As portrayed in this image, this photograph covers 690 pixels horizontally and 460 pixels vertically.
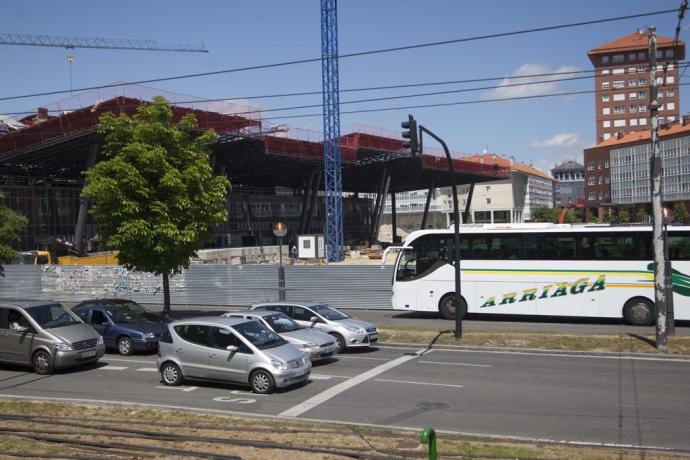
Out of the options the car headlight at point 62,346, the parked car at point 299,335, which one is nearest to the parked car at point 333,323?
the parked car at point 299,335

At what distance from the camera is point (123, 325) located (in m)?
19.2

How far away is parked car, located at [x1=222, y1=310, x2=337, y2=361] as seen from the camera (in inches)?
622

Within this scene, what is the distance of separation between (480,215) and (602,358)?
12443 centimetres

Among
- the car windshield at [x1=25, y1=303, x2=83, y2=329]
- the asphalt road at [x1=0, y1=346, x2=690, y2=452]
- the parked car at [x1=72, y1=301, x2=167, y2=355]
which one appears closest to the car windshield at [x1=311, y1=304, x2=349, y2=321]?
the asphalt road at [x1=0, y1=346, x2=690, y2=452]

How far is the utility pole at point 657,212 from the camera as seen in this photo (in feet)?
55.7

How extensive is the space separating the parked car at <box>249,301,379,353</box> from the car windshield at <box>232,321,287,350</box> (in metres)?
3.75

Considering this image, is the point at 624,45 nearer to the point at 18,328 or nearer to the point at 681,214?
the point at 681,214


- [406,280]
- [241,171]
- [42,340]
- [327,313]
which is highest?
[241,171]

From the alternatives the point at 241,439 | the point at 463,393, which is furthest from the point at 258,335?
the point at 241,439

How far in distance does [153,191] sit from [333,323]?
8360 mm

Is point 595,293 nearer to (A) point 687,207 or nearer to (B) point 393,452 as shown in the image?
(B) point 393,452

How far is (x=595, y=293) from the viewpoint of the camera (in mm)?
23500

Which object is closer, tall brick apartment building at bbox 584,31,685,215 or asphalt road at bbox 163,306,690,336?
asphalt road at bbox 163,306,690,336

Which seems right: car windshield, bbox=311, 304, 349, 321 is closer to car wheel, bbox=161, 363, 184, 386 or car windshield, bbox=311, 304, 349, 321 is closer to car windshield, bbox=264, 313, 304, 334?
car windshield, bbox=264, 313, 304, 334
